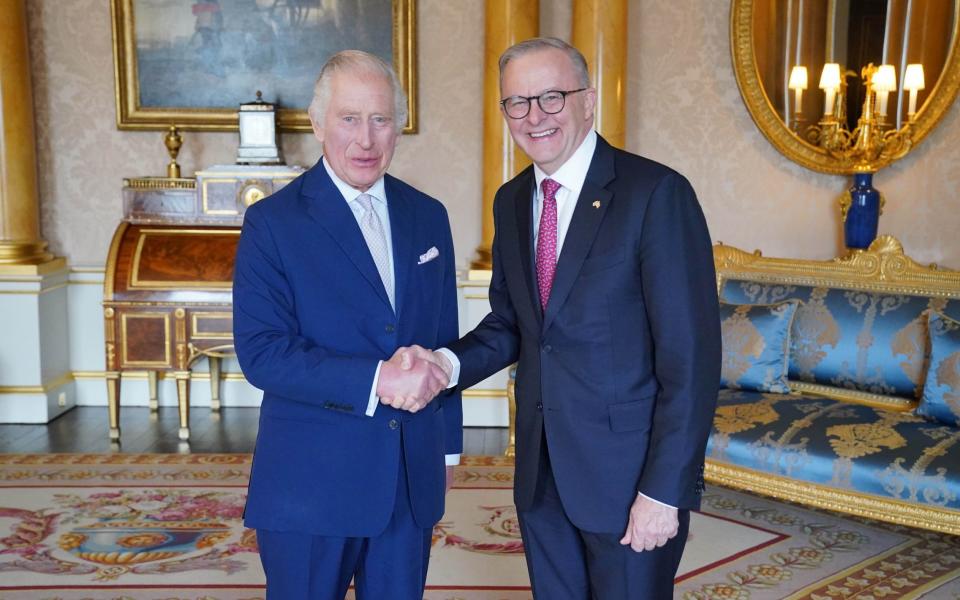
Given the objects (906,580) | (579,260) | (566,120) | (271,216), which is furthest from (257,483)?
(906,580)

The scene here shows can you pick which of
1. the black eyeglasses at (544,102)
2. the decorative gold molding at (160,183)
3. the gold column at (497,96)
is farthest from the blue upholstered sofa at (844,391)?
the decorative gold molding at (160,183)

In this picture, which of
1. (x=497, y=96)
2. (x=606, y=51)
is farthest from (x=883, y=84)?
(x=497, y=96)

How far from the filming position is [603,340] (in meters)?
1.97

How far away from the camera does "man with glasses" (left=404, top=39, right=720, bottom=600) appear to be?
1900 millimetres

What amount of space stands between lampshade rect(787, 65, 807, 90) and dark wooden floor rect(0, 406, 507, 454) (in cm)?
259

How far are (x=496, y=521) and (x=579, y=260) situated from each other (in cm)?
228

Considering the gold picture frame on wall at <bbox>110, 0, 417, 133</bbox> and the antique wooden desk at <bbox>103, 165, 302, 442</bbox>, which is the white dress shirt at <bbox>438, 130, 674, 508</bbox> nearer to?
the antique wooden desk at <bbox>103, 165, 302, 442</bbox>

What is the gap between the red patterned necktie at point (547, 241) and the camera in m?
2.06

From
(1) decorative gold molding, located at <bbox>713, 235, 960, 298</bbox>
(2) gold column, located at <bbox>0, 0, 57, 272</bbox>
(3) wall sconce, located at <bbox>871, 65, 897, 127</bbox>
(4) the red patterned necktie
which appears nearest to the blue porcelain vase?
(3) wall sconce, located at <bbox>871, 65, 897, 127</bbox>

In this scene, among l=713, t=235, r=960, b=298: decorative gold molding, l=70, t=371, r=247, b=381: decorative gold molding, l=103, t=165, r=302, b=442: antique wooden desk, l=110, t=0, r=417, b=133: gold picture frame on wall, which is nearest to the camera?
l=713, t=235, r=960, b=298: decorative gold molding

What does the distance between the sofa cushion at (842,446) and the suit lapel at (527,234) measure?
206 cm

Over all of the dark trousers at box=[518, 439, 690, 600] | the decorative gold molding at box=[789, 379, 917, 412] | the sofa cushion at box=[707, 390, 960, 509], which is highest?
the dark trousers at box=[518, 439, 690, 600]

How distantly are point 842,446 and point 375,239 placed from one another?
2.38 meters

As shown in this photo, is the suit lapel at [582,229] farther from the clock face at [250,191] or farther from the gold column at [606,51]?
the clock face at [250,191]
